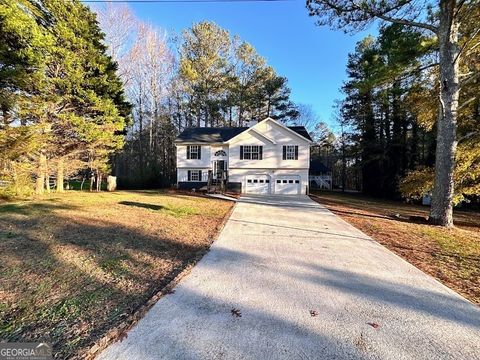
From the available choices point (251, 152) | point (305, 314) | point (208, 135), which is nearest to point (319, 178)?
point (251, 152)

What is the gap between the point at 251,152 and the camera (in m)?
21.9

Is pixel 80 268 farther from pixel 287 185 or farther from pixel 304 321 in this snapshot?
pixel 287 185

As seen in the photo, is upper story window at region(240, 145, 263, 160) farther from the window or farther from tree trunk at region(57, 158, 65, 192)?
tree trunk at region(57, 158, 65, 192)

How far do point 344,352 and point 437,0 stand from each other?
37.6ft

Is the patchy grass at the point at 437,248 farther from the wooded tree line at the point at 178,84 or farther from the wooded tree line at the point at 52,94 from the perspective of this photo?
the wooded tree line at the point at 178,84

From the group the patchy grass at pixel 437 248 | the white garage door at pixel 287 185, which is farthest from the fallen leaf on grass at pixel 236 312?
the white garage door at pixel 287 185

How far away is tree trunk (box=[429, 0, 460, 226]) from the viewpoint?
8.65 meters

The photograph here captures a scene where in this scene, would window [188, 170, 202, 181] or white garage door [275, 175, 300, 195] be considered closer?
white garage door [275, 175, 300, 195]

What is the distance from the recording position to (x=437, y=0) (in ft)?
28.2

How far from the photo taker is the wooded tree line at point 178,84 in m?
23.9

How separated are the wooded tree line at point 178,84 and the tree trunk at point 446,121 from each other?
21.4 meters

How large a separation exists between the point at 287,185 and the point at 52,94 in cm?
1697

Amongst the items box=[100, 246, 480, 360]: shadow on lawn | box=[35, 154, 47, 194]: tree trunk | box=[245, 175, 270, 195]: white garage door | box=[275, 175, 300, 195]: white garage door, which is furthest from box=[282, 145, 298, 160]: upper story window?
box=[100, 246, 480, 360]: shadow on lawn

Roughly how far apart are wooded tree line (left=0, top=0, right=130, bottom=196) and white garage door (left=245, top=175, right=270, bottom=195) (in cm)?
1060
